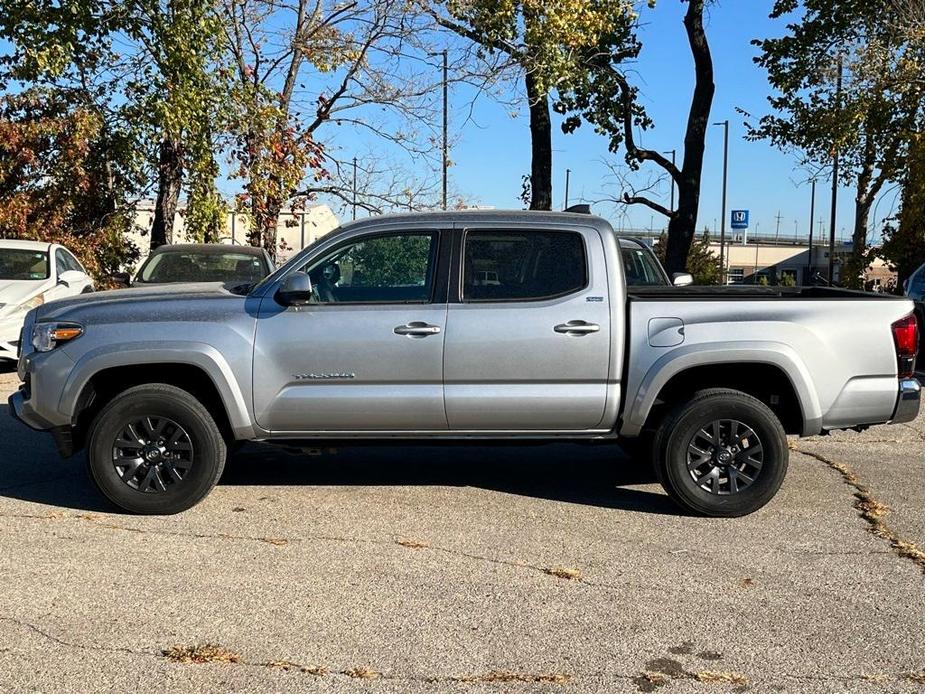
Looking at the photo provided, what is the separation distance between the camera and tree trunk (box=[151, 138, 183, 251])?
18812 mm

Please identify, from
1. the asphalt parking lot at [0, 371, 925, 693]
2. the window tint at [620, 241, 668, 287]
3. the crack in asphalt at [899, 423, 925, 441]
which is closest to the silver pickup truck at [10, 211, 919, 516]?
the asphalt parking lot at [0, 371, 925, 693]

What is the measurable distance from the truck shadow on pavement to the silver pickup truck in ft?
1.70

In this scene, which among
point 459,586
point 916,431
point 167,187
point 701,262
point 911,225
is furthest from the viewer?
point 701,262

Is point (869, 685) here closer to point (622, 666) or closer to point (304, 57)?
point (622, 666)

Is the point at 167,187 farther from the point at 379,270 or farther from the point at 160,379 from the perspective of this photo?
the point at 379,270

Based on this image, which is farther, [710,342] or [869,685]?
[710,342]

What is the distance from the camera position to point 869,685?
4027 millimetres

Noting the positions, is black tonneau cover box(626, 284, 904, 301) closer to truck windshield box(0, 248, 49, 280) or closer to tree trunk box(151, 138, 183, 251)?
truck windshield box(0, 248, 49, 280)

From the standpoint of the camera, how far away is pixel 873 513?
6621 millimetres

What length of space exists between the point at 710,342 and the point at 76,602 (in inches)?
149

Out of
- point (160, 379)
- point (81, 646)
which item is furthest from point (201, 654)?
point (160, 379)

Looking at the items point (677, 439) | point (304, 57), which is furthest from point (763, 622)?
point (304, 57)

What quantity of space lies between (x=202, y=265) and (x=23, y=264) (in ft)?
7.43

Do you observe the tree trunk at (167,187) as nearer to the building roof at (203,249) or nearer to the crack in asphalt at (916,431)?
the building roof at (203,249)
